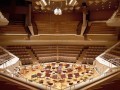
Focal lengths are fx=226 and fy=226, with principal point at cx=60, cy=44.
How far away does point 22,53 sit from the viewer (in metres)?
15.2

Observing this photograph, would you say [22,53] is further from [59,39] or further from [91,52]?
[91,52]

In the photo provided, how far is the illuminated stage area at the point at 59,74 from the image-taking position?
34.7 ft

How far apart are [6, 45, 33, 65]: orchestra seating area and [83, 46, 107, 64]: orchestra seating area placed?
3.60m

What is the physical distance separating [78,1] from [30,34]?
4405 millimetres

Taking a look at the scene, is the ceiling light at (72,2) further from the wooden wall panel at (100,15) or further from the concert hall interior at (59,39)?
the wooden wall panel at (100,15)

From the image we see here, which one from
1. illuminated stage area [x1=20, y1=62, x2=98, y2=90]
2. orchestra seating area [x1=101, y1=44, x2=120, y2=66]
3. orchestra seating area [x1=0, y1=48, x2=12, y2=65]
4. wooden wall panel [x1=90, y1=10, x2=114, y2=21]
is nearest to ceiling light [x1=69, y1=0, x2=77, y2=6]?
wooden wall panel [x1=90, y1=10, x2=114, y2=21]

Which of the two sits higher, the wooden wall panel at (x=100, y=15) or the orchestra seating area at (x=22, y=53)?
the wooden wall panel at (x=100, y=15)

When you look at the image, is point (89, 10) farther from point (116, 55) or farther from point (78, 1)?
point (116, 55)

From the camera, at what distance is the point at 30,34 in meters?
16.9

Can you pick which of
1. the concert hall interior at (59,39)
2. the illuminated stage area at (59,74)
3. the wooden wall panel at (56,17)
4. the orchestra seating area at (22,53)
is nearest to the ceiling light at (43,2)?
the concert hall interior at (59,39)

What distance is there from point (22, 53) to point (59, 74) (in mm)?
4336

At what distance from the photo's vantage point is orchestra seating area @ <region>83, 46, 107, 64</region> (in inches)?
569

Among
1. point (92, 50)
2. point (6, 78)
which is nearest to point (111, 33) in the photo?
point (92, 50)

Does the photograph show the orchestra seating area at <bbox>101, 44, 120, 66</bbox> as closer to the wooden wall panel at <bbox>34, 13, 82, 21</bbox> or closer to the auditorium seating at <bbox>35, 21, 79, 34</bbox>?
the auditorium seating at <bbox>35, 21, 79, 34</bbox>
